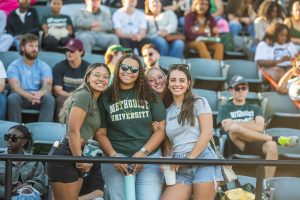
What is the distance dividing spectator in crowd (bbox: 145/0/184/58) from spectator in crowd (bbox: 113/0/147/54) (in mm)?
195

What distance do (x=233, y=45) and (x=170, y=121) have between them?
606 centimetres

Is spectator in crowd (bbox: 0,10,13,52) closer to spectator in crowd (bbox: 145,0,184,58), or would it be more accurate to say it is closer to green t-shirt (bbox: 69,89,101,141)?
spectator in crowd (bbox: 145,0,184,58)

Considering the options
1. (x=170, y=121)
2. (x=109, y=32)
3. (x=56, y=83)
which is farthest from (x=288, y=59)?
(x=170, y=121)

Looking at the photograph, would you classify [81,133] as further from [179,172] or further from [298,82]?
[298,82]

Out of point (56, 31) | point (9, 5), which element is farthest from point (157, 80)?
point (9, 5)

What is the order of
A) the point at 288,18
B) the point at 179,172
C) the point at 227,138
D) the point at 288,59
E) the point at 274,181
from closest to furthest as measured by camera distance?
the point at 179,172, the point at 274,181, the point at 227,138, the point at 288,59, the point at 288,18

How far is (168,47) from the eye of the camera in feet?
42.1

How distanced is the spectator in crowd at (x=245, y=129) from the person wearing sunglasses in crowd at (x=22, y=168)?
2.37 meters

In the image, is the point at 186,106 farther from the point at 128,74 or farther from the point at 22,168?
the point at 22,168

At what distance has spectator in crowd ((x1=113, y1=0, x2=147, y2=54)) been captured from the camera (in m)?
12.5

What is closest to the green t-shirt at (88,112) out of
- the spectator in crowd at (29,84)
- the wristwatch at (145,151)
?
the wristwatch at (145,151)

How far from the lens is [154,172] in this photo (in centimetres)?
757

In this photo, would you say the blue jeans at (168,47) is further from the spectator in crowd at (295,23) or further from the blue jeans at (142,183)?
the blue jeans at (142,183)

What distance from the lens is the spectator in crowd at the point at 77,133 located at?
748 centimetres
